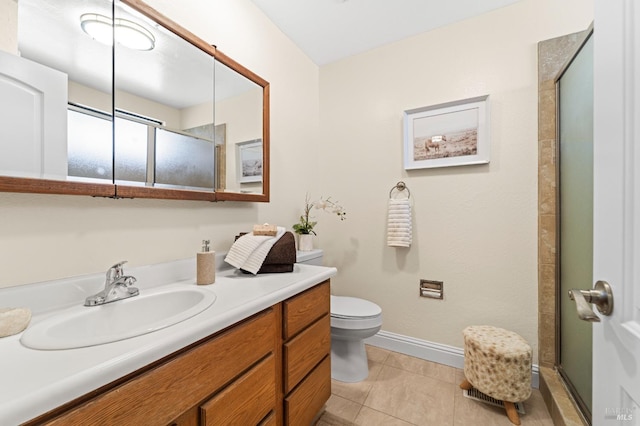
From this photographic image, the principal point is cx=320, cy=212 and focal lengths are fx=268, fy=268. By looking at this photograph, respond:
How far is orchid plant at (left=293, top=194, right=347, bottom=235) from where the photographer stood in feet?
6.68

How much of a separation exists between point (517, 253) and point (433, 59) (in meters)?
1.48

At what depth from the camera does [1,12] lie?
2.66 feet

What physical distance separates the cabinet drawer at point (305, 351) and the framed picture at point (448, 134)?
1346mm

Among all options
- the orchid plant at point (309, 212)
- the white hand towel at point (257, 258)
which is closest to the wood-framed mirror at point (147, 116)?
the white hand towel at point (257, 258)

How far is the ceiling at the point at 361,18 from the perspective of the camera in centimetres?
175

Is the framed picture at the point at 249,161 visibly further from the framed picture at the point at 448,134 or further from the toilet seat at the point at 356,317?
the framed picture at the point at 448,134

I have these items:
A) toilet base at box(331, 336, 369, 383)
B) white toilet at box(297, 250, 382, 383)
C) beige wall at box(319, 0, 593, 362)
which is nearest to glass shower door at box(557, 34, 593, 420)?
beige wall at box(319, 0, 593, 362)

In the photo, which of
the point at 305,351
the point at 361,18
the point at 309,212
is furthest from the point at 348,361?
the point at 361,18

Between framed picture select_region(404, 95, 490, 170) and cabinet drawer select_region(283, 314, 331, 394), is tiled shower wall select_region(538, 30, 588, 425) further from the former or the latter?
cabinet drawer select_region(283, 314, 331, 394)

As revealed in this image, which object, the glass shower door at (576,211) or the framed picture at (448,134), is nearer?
the glass shower door at (576,211)

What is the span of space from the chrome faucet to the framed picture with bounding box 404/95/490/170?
1834 millimetres

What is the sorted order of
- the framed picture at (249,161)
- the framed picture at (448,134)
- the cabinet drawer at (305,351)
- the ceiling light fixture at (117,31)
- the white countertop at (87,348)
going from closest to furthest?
the white countertop at (87,348), the ceiling light fixture at (117,31), the cabinet drawer at (305,351), the framed picture at (249,161), the framed picture at (448,134)

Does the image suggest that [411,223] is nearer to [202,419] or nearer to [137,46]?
[202,419]

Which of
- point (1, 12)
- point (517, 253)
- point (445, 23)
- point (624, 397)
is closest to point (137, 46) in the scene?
point (1, 12)
